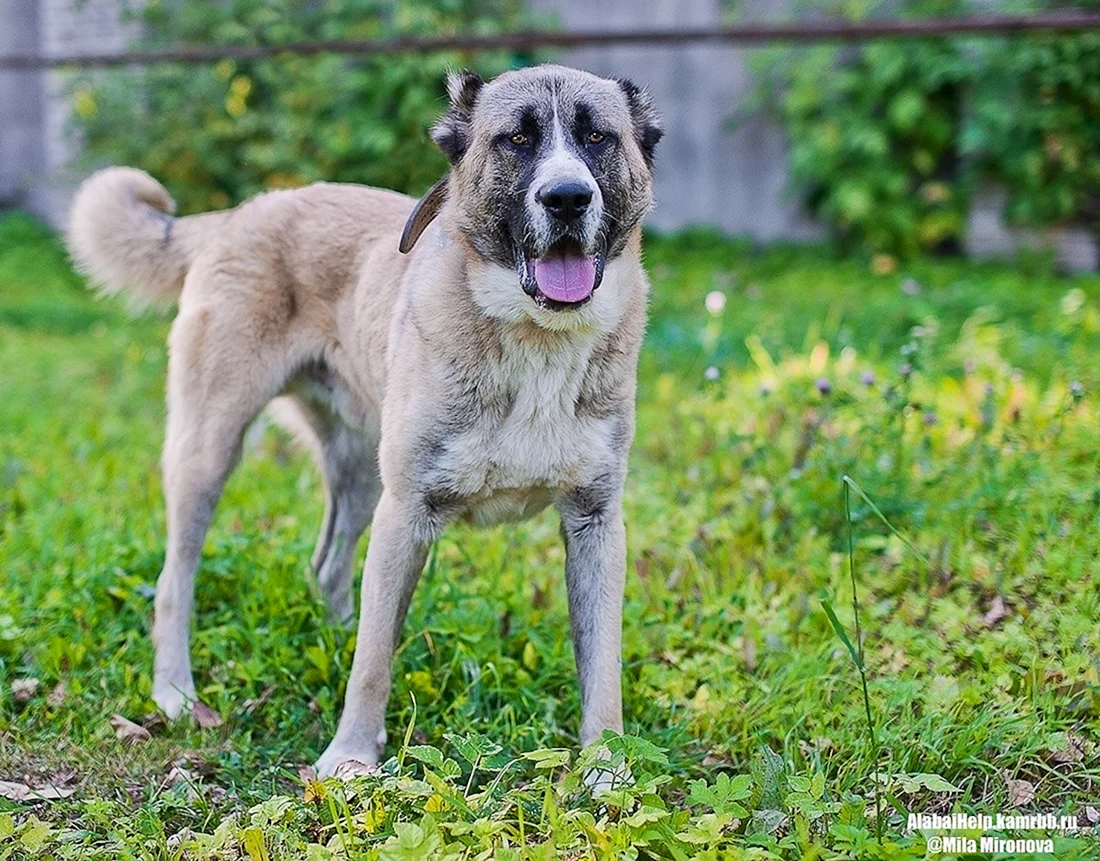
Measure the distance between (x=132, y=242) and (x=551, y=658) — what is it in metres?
2.03

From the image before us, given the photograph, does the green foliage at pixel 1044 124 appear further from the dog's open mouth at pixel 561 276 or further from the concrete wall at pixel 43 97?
the concrete wall at pixel 43 97

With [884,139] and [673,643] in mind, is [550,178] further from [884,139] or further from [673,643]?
[884,139]

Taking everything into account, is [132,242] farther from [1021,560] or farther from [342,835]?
[1021,560]

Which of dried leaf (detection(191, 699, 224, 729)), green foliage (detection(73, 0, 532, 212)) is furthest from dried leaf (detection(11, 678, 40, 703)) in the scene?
green foliage (detection(73, 0, 532, 212))

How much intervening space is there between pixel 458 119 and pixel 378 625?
1.36 meters

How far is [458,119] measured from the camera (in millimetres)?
3156

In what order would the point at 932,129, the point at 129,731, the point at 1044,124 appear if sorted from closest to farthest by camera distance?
the point at 129,731, the point at 1044,124, the point at 932,129

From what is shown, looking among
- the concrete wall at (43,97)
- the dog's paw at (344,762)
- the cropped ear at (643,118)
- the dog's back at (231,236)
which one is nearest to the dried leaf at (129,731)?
the dog's paw at (344,762)

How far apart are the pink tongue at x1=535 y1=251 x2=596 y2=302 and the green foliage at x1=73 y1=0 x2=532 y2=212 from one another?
697 centimetres

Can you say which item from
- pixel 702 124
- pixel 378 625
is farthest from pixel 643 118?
pixel 702 124

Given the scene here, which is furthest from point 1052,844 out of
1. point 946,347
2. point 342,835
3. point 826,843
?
point 946,347

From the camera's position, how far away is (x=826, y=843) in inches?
95.3

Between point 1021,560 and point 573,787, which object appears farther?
point 1021,560

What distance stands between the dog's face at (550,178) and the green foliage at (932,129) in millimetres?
6359
